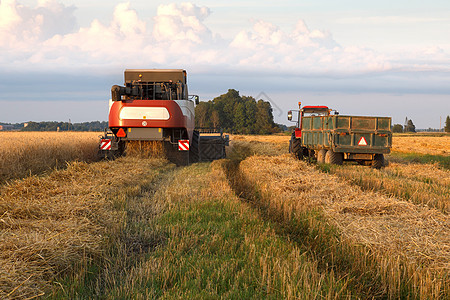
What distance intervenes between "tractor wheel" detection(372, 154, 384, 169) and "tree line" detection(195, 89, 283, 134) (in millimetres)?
63570

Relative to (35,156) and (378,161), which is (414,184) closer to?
(378,161)

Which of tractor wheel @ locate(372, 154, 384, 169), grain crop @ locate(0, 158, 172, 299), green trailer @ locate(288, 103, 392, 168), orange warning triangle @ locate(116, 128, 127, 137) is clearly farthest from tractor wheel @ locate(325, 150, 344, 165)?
grain crop @ locate(0, 158, 172, 299)

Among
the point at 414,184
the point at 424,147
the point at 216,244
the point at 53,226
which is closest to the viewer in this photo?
the point at 216,244

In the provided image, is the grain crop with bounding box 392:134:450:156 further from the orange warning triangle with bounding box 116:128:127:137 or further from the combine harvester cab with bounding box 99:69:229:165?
the orange warning triangle with bounding box 116:128:127:137

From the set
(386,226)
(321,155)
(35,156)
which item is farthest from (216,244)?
(321,155)

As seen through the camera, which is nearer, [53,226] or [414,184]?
[53,226]

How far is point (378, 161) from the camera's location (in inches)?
582

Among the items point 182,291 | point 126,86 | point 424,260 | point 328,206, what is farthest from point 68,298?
point 126,86

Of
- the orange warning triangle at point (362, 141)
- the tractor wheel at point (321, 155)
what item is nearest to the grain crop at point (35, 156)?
the tractor wheel at point (321, 155)

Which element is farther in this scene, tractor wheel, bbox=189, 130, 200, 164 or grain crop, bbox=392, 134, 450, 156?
grain crop, bbox=392, 134, 450, 156

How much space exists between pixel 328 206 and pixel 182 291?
4.04 m

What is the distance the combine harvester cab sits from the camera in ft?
46.1

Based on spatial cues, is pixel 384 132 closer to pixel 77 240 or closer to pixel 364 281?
pixel 364 281

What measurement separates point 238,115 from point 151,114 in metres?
71.5
